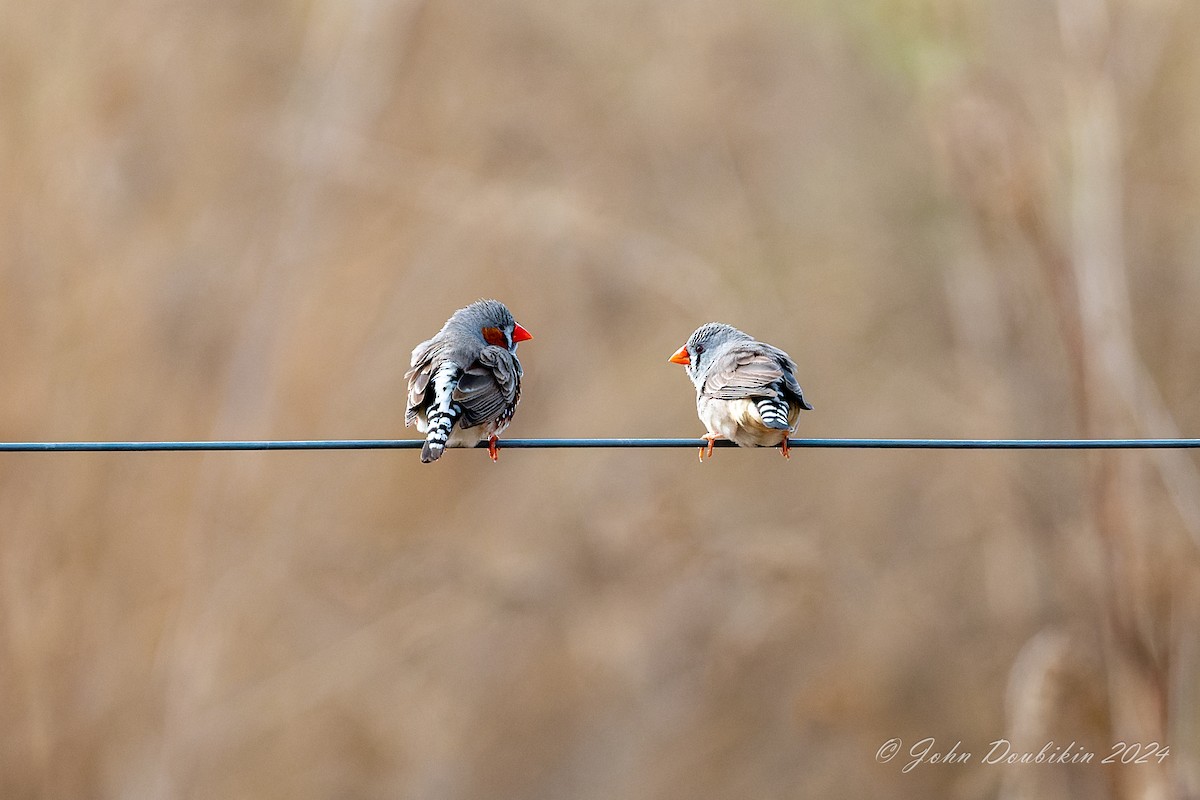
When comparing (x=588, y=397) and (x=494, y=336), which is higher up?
(x=588, y=397)

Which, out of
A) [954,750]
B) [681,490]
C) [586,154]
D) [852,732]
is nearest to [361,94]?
[586,154]

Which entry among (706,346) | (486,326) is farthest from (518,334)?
(706,346)

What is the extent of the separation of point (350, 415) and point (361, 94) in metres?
2.06

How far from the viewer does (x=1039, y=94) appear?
762 cm

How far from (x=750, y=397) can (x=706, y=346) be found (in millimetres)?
1192

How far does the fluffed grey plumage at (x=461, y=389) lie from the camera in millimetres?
→ 5043

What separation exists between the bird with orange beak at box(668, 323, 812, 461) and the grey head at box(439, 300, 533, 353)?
45.7 inches

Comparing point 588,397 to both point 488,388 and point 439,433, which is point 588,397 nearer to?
point 488,388

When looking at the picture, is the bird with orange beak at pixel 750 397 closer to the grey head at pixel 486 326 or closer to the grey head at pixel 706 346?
the grey head at pixel 706 346

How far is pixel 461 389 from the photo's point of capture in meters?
5.19

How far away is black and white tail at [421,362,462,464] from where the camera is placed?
4.57 m

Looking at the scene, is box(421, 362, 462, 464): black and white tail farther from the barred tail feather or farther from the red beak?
the red beak

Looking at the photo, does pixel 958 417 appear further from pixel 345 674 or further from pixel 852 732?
pixel 345 674

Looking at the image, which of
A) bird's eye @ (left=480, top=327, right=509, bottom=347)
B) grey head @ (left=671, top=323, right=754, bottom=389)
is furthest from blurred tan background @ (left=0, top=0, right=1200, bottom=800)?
grey head @ (left=671, top=323, right=754, bottom=389)
